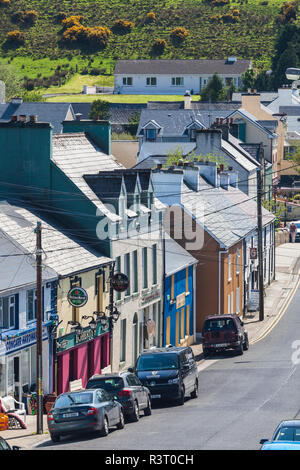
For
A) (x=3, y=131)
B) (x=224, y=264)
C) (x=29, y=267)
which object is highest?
(x=3, y=131)

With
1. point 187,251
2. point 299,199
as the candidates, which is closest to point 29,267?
point 187,251

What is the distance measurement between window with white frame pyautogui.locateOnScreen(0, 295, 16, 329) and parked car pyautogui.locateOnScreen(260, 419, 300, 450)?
47.9 ft

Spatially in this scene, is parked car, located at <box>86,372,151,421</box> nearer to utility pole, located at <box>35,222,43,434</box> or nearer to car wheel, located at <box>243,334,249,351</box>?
utility pole, located at <box>35,222,43,434</box>

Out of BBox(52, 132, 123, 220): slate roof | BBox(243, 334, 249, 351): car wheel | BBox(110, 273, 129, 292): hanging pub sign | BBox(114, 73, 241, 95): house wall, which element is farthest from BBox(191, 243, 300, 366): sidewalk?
BBox(114, 73, 241, 95): house wall

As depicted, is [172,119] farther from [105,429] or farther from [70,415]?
[70,415]

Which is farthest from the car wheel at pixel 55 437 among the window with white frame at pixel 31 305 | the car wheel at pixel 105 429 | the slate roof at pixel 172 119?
the slate roof at pixel 172 119

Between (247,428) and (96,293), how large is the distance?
13.0 meters

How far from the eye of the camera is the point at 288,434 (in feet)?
83.7

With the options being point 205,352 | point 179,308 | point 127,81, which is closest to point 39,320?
point 205,352

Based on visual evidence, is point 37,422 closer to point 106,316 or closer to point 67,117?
point 106,316

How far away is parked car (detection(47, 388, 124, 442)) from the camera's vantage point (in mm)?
32125

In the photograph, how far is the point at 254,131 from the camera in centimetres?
11144

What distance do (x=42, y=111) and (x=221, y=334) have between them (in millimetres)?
58957

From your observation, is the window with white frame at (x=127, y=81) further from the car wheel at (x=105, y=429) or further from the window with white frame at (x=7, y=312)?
the car wheel at (x=105, y=429)
